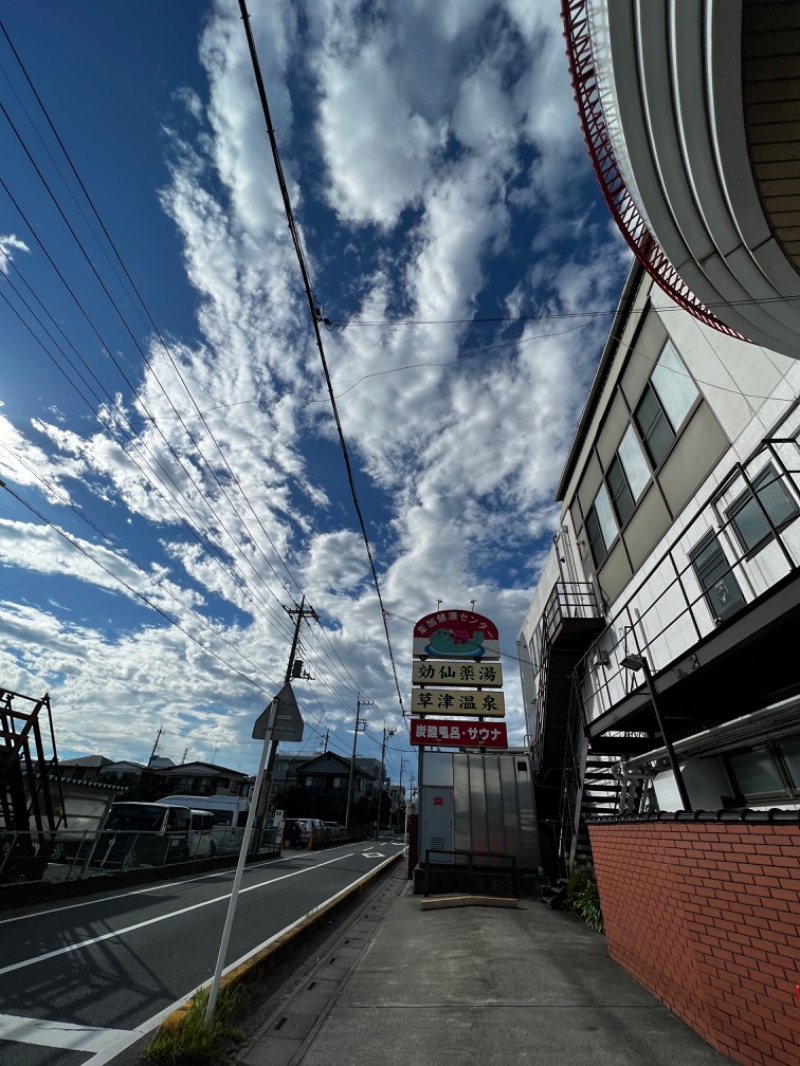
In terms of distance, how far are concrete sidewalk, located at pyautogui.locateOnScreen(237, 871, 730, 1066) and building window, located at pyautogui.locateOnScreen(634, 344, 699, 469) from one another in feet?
25.5

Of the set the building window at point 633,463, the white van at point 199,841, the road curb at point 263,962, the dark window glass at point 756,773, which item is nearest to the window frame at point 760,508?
the dark window glass at point 756,773

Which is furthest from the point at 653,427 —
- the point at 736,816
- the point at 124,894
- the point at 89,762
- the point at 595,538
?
the point at 89,762

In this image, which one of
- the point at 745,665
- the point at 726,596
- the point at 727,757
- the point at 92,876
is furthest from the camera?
the point at 92,876

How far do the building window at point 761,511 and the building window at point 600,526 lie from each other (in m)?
4.48

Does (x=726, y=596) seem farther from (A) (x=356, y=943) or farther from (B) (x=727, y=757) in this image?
(A) (x=356, y=943)

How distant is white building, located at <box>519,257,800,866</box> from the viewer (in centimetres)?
568

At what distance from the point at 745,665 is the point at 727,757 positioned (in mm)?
2469

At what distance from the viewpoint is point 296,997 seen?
4902 millimetres

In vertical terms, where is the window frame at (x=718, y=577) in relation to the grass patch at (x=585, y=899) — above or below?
above

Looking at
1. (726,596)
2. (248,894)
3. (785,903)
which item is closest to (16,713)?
(248,894)

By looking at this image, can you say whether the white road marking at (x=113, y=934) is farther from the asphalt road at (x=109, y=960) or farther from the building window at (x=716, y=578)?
the building window at (x=716, y=578)

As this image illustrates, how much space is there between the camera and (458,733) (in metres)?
16.4

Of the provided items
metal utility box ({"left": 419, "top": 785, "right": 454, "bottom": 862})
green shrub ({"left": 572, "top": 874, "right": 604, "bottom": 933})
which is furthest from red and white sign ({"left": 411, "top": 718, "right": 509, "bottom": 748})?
green shrub ({"left": 572, "top": 874, "right": 604, "bottom": 933})

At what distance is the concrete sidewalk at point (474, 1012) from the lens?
3.61m
